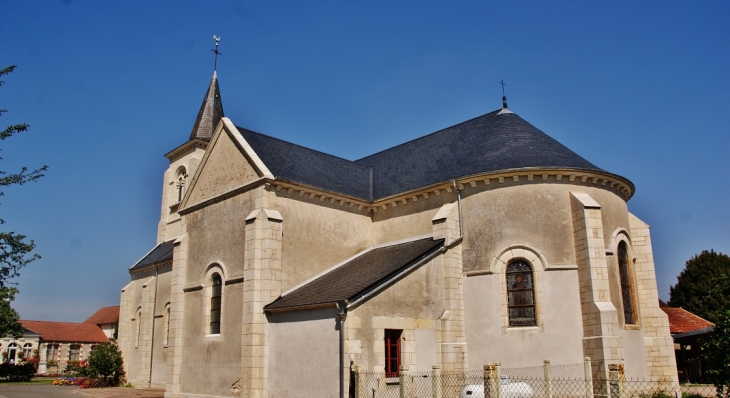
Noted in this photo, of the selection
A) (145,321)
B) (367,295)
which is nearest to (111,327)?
(145,321)

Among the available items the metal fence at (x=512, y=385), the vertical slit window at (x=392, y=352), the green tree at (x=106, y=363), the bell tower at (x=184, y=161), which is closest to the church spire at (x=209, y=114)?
the bell tower at (x=184, y=161)

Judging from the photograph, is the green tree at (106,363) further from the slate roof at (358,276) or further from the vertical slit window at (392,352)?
the vertical slit window at (392,352)

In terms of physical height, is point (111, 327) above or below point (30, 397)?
above

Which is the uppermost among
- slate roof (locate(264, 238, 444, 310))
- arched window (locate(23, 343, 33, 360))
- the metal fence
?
slate roof (locate(264, 238, 444, 310))

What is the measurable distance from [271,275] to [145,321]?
605 inches

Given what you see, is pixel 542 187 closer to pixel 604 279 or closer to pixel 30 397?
pixel 604 279

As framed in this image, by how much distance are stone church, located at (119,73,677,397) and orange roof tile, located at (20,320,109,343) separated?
3729 cm

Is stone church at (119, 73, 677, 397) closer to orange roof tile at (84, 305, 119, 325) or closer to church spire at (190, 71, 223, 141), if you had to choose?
church spire at (190, 71, 223, 141)

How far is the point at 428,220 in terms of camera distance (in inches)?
766

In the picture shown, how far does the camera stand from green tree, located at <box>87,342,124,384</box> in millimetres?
30062

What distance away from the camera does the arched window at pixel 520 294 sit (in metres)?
16.8

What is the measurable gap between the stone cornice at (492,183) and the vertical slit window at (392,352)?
17.9 ft

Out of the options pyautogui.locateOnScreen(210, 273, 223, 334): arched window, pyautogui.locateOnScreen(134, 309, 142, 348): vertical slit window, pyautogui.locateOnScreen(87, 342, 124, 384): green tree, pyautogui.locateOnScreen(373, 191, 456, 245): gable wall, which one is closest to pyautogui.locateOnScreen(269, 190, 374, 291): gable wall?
pyautogui.locateOnScreen(373, 191, 456, 245): gable wall

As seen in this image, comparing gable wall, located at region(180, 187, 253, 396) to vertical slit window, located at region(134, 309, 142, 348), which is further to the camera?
vertical slit window, located at region(134, 309, 142, 348)
